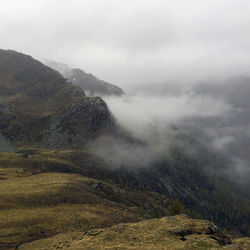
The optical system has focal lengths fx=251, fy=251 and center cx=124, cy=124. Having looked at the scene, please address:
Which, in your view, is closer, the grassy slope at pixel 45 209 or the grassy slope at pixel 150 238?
the grassy slope at pixel 150 238

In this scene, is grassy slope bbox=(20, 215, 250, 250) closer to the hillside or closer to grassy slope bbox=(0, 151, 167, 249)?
the hillside

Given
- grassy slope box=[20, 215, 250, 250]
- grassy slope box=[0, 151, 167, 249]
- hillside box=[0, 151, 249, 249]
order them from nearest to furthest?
grassy slope box=[20, 215, 250, 250], hillside box=[0, 151, 249, 249], grassy slope box=[0, 151, 167, 249]

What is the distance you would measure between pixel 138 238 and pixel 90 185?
60034mm

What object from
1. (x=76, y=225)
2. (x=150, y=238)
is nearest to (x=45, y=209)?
(x=76, y=225)

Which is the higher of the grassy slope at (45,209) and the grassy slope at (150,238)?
the grassy slope at (150,238)

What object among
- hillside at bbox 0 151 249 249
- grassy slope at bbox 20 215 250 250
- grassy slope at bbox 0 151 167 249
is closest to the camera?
grassy slope at bbox 20 215 250 250

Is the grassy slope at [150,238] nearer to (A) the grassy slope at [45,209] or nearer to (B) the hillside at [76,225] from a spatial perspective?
(B) the hillside at [76,225]

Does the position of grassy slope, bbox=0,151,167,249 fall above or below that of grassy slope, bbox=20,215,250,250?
below

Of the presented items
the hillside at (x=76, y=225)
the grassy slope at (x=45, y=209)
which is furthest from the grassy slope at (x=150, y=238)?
the grassy slope at (x=45, y=209)

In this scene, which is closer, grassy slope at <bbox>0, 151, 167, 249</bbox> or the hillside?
the hillside

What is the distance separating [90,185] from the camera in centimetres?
9694

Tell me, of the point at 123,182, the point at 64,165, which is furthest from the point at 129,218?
the point at 123,182

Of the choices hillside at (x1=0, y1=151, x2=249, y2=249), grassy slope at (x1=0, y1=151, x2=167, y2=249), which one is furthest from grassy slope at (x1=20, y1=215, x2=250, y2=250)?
grassy slope at (x1=0, y1=151, x2=167, y2=249)

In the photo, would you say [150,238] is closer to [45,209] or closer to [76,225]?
[76,225]
